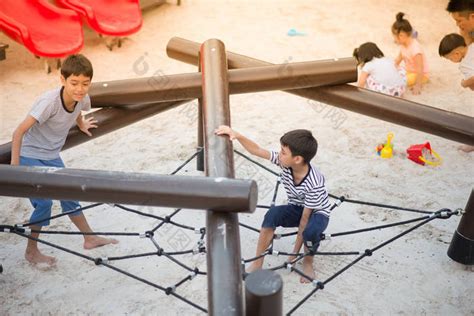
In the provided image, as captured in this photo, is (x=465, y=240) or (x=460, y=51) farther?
(x=460, y=51)

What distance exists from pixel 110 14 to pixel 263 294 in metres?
4.74

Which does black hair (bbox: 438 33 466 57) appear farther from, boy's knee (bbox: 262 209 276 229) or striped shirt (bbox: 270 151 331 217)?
boy's knee (bbox: 262 209 276 229)

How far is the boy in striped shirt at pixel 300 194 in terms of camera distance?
2535 millimetres

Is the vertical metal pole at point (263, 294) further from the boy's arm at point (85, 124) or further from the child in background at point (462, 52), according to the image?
the child in background at point (462, 52)

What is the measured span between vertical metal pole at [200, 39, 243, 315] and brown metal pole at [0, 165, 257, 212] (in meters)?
0.07

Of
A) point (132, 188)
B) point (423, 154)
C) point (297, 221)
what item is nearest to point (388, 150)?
point (423, 154)

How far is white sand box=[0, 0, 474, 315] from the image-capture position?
2703mm

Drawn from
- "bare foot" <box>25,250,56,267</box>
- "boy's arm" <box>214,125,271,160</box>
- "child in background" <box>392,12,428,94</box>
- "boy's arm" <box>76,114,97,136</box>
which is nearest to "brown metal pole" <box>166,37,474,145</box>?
"boy's arm" <box>214,125,271,160</box>

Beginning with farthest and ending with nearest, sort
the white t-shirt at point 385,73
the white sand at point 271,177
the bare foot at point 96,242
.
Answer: the white t-shirt at point 385,73 < the bare foot at point 96,242 < the white sand at point 271,177

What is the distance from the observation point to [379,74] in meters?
4.57

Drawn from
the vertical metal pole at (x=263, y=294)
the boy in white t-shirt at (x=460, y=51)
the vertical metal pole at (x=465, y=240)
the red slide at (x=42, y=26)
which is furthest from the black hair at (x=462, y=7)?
the vertical metal pole at (x=263, y=294)

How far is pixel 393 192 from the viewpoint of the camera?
347cm

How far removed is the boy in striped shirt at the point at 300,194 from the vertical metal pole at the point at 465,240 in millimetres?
660

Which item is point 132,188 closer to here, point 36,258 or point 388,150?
point 36,258
